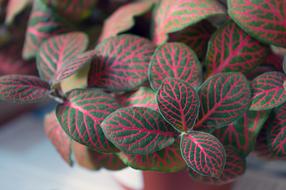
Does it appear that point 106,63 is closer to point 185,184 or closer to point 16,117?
point 185,184

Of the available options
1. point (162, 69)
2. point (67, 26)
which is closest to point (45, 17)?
point (67, 26)

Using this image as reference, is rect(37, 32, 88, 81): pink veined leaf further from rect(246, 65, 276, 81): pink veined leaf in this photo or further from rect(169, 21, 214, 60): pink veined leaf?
rect(246, 65, 276, 81): pink veined leaf

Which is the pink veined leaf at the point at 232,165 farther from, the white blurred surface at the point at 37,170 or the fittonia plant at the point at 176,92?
the white blurred surface at the point at 37,170

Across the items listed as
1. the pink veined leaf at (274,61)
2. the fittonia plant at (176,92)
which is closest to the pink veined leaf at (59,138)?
the fittonia plant at (176,92)

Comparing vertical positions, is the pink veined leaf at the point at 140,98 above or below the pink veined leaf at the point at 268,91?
above

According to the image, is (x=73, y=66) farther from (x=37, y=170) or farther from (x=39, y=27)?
(x=37, y=170)

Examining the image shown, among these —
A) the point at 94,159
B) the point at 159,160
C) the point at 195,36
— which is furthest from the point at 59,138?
the point at 195,36
